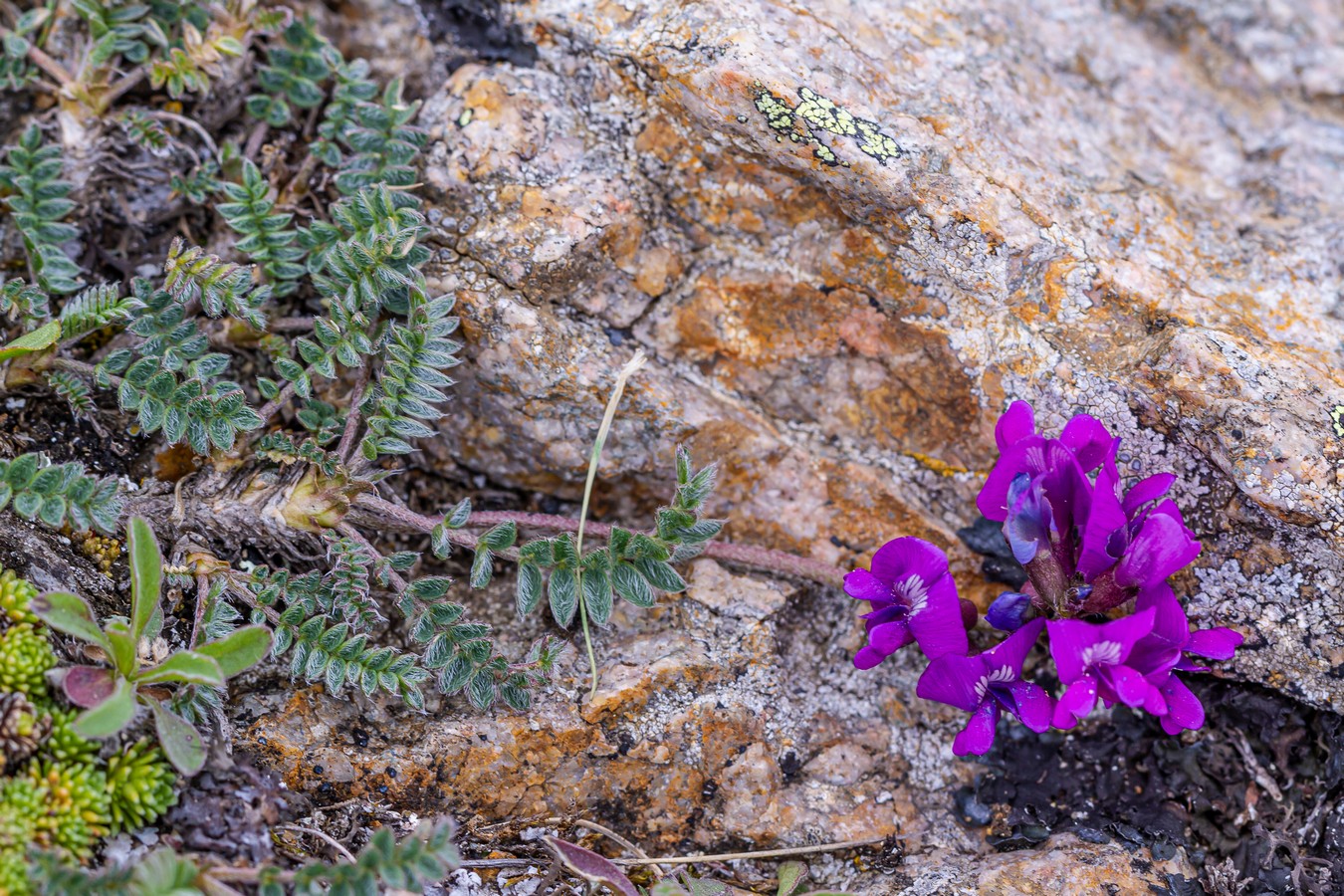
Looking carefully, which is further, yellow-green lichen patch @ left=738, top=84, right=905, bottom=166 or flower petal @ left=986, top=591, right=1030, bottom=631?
yellow-green lichen patch @ left=738, top=84, right=905, bottom=166

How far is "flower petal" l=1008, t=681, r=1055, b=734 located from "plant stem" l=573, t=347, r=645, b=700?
4.17 ft

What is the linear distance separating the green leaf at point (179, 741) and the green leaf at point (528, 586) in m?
0.95

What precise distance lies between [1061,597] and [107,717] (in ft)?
8.60

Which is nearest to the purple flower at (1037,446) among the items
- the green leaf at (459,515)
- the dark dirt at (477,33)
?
the green leaf at (459,515)

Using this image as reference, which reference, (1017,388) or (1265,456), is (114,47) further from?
(1265,456)

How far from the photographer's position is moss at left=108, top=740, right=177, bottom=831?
2568mm

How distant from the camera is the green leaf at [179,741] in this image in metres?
2.56

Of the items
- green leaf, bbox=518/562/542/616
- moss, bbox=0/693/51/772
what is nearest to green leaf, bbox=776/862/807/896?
green leaf, bbox=518/562/542/616

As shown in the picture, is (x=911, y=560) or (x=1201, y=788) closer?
(x=911, y=560)

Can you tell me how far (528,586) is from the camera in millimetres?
3146

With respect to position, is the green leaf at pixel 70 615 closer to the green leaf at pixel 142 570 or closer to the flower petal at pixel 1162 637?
the green leaf at pixel 142 570

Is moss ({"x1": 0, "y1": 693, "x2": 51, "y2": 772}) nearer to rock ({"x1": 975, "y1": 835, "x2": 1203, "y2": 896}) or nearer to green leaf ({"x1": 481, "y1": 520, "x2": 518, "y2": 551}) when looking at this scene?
green leaf ({"x1": 481, "y1": 520, "x2": 518, "y2": 551})

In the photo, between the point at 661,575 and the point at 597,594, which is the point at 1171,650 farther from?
the point at 597,594

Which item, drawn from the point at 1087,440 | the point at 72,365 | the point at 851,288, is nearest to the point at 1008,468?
the point at 1087,440
